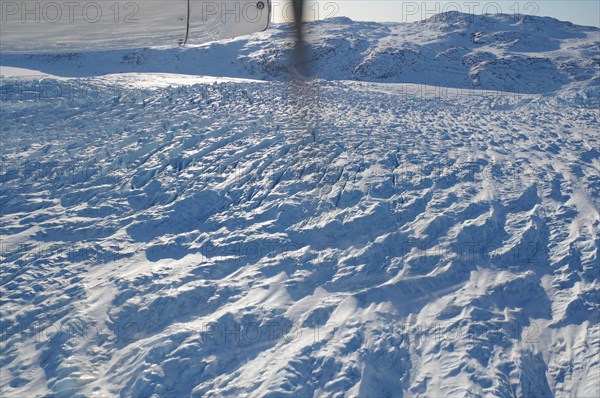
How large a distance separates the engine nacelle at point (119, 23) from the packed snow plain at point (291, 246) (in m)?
2.90

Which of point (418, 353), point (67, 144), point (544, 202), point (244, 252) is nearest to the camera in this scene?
point (418, 353)

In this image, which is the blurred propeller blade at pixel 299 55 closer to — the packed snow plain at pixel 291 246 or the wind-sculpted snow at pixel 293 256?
the packed snow plain at pixel 291 246

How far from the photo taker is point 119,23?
4555mm

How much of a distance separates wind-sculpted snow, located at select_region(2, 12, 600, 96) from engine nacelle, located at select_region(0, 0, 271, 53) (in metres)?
19.9

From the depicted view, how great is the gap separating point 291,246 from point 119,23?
11.9 ft

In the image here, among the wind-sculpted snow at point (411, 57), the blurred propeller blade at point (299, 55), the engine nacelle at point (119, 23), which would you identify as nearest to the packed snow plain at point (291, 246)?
the engine nacelle at point (119, 23)

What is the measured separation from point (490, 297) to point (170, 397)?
3.71 metres

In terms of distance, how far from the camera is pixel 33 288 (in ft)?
19.8

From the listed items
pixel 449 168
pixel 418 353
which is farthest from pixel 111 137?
pixel 418 353

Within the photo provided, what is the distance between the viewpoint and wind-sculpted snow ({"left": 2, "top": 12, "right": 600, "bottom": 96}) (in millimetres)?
23812

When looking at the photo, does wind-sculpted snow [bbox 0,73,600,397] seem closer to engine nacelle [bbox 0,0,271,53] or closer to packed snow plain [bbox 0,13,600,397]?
packed snow plain [bbox 0,13,600,397]

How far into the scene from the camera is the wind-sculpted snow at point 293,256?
16.6ft

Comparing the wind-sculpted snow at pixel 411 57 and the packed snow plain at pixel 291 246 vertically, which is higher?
the wind-sculpted snow at pixel 411 57

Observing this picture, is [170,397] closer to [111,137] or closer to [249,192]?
[249,192]
